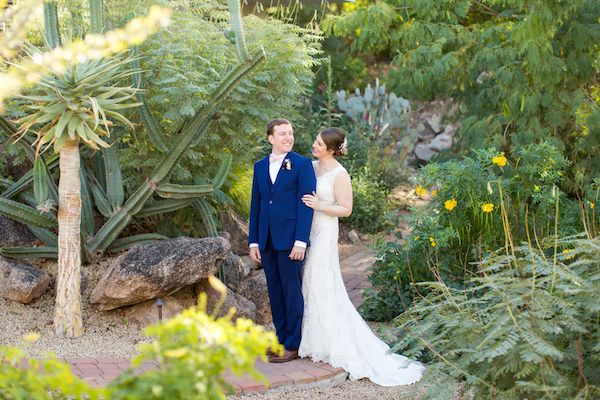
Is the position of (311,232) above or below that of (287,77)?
below

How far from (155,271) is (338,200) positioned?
141cm

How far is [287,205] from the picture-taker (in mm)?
5789

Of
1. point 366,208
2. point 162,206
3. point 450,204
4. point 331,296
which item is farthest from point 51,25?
point 366,208

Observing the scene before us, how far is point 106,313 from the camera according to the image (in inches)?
252

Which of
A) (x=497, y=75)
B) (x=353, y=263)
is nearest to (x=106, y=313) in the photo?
(x=353, y=263)

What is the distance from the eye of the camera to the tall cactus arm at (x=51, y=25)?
625cm

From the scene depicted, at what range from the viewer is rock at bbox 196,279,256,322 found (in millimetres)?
6555

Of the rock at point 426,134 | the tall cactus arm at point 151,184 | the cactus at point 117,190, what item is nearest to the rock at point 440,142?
the rock at point 426,134

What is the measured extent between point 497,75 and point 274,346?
6.49m

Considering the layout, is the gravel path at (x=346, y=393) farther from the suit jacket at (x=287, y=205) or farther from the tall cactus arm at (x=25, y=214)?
the tall cactus arm at (x=25, y=214)

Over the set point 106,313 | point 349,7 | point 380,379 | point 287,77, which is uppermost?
point 349,7

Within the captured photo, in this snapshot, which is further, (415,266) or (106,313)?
(415,266)

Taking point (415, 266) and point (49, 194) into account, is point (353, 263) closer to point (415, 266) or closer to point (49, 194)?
point (415, 266)

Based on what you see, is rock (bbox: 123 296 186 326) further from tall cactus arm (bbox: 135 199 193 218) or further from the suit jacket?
the suit jacket
